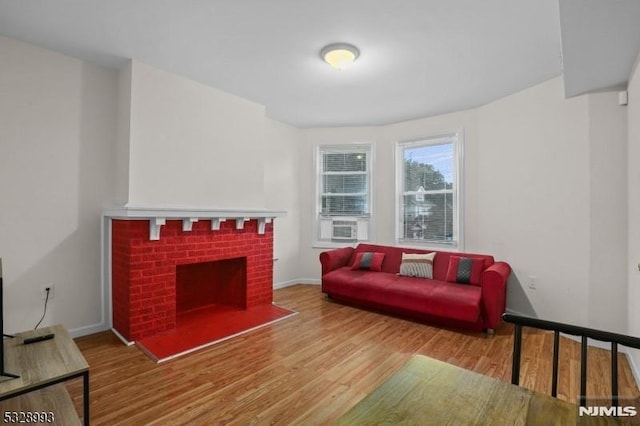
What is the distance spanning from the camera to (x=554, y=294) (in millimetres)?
3197

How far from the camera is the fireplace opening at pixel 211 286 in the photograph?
12.0 ft

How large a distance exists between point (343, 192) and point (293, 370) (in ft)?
10.5

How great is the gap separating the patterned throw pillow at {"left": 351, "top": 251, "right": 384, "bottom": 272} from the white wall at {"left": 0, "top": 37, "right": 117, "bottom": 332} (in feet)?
10.3

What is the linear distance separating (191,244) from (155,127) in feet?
4.08

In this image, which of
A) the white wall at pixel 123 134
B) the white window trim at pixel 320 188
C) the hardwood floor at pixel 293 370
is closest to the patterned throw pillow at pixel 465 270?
the hardwood floor at pixel 293 370

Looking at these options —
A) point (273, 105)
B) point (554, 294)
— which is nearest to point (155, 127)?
point (273, 105)

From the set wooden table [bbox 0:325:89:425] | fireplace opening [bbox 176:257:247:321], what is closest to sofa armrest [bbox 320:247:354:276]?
Answer: fireplace opening [bbox 176:257:247:321]

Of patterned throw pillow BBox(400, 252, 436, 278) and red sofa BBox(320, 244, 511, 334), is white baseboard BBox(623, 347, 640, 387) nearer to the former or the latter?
red sofa BBox(320, 244, 511, 334)

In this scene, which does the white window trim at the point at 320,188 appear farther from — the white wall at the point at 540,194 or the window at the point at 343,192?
the white wall at the point at 540,194

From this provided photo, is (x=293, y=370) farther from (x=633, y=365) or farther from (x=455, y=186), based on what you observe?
(x=455, y=186)

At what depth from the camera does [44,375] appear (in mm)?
1460

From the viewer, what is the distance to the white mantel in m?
2.73

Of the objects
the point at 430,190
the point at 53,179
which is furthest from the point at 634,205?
the point at 53,179

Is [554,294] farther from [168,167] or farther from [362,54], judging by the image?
[168,167]
